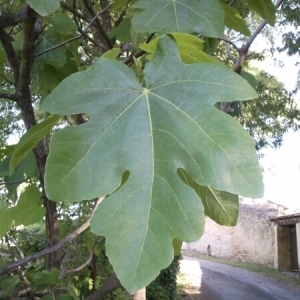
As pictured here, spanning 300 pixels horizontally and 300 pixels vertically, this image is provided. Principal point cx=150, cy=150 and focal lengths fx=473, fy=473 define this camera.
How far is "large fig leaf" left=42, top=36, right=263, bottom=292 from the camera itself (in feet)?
2.36

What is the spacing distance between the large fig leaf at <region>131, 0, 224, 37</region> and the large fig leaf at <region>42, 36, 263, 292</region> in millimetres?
128

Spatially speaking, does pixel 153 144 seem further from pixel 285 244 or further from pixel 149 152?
pixel 285 244

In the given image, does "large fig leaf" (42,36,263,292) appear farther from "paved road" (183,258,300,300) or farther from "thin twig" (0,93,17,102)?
"paved road" (183,258,300,300)

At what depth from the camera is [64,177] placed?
2.50 feet

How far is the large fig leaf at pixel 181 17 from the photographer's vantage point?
97 cm

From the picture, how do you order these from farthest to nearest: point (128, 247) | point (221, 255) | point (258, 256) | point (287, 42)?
point (221, 255) → point (258, 256) → point (287, 42) → point (128, 247)

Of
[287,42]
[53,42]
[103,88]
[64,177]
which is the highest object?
→ [287,42]

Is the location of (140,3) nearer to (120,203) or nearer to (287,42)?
(120,203)

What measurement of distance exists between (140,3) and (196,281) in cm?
1035

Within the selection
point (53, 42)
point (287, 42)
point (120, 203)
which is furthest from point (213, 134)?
point (287, 42)

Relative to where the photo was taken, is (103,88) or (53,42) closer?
(103,88)

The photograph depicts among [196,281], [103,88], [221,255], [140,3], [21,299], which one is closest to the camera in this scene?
[103,88]

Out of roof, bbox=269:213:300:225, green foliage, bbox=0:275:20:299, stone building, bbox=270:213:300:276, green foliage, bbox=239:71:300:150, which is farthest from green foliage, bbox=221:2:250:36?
stone building, bbox=270:213:300:276

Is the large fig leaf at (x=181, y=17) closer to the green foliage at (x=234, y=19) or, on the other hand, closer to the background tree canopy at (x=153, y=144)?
the background tree canopy at (x=153, y=144)
